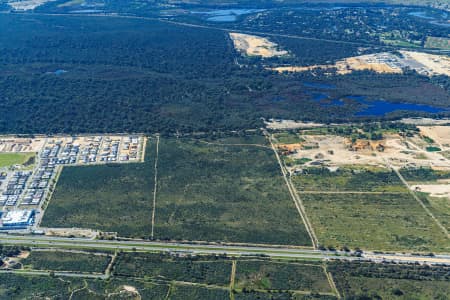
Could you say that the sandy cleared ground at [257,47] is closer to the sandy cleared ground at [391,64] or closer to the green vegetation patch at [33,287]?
the sandy cleared ground at [391,64]

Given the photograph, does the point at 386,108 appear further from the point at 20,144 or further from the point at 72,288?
the point at 20,144

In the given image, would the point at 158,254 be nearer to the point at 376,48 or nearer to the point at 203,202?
the point at 203,202

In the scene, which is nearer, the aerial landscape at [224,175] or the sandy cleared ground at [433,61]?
the aerial landscape at [224,175]

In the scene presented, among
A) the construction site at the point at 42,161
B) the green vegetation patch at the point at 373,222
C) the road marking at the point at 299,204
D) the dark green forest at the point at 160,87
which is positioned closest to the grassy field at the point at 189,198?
the road marking at the point at 299,204

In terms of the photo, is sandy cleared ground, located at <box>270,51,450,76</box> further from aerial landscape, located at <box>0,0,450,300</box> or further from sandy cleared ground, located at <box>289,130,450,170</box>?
sandy cleared ground, located at <box>289,130,450,170</box>

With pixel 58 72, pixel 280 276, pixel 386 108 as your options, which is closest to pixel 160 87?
pixel 58 72
